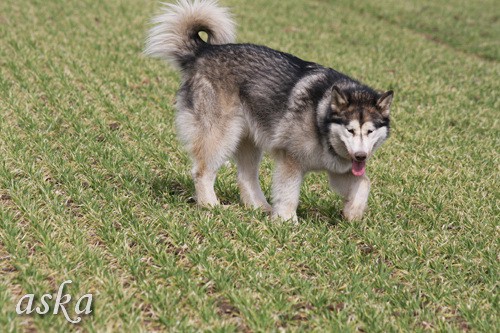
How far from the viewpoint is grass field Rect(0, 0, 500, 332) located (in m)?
4.64

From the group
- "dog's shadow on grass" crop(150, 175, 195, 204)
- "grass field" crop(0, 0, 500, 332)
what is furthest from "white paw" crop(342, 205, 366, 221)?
"dog's shadow on grass" crop(150, 175, 195, 204)

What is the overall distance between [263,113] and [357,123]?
43.3 inches

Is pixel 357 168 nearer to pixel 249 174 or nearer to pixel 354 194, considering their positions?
pixel 354 194

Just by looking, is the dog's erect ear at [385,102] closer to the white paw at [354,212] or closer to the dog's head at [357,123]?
the dog's head at [357,123]

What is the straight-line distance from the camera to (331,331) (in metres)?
4.37

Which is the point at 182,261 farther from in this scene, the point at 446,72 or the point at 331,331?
the point at 446,72

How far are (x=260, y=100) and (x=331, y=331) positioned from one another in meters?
2.82

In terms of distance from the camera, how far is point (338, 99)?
19.4 ft

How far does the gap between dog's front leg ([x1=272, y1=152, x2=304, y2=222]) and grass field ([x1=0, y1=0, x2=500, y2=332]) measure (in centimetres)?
16

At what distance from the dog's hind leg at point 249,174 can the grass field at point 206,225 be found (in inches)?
9.9

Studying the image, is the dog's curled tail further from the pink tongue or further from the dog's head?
the pink tongue

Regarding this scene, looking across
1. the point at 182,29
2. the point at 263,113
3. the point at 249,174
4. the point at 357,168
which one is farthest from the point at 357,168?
the point at 182,29

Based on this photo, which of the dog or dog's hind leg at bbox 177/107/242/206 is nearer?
the dog

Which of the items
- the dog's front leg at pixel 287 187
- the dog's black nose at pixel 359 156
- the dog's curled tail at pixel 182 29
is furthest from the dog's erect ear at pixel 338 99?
the dog's curled tail at pixel 182 29
